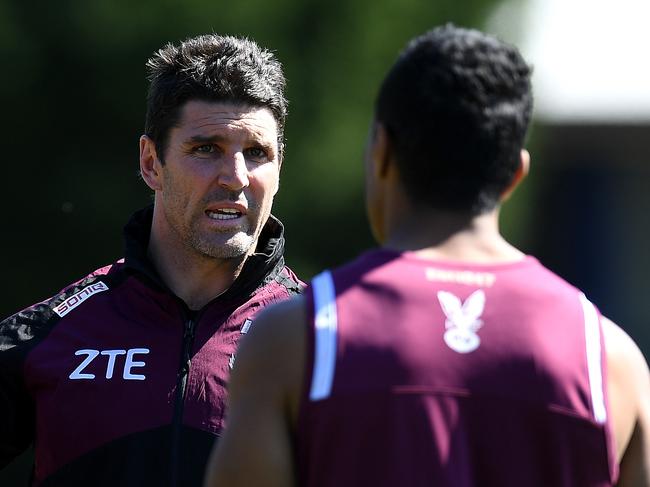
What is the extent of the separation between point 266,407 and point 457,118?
0.65 m

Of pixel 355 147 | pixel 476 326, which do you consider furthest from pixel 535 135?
pixel 476 326

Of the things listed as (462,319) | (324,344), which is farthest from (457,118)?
(324,344)

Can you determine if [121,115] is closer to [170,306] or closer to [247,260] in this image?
[247,260]

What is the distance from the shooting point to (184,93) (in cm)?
420

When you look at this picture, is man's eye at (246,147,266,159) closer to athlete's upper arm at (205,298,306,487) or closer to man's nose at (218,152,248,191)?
man's nose at (218,152,248,191)

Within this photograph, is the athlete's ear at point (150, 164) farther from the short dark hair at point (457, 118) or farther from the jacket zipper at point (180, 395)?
the short dark hair at point (457, 118)

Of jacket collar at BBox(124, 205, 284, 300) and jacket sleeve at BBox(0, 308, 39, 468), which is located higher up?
jacket collar at BBox(124, 205, 284, 300)

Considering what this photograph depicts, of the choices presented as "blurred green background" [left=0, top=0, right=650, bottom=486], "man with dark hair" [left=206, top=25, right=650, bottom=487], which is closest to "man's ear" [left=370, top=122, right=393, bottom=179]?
"man with dark hair" [left=206, top=25, right=650, bottom=487]

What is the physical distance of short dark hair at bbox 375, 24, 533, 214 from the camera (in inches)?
101

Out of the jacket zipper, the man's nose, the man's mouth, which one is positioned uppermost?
the man's nose

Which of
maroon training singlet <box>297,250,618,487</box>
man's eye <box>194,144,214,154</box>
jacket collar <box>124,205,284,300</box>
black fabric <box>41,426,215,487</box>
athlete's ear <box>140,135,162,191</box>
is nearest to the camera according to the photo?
maroon training singlet <box>297,250,618,487</box>

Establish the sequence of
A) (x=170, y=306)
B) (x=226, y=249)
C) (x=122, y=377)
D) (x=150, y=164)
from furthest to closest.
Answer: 1. (x=150, y=164)
2. (x=226, y=249)
3. (x=170, y=306)
4. (x=122, y=377)

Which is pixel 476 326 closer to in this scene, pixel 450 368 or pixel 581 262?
pixel 450 368

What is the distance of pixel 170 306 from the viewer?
13.0 feet
